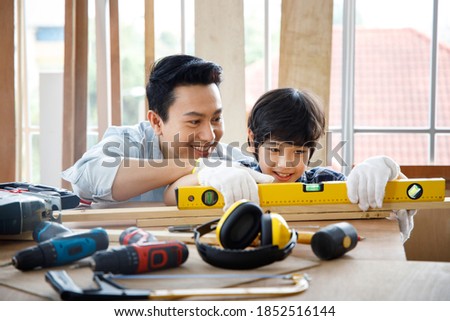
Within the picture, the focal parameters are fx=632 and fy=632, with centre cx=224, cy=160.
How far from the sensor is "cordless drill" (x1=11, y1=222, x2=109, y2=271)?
1.25 meters

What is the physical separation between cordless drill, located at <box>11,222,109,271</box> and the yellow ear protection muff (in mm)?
217

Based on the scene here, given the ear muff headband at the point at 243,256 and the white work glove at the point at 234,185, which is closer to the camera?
the ear muff headband at the point at 243,256

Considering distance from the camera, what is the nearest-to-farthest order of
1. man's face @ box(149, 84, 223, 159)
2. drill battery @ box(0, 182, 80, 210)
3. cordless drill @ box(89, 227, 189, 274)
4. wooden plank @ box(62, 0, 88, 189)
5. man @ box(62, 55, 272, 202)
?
cordless drill @ box(89, 227, 189, 274) → drill battery @ box(0, 182, 80, 210) → man @ box(62, 55, 272, 202) → man's face @ box(149, 84, 223, 159) → wooden plank @ box(62, 0, 88, 189)

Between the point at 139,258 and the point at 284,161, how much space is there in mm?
1063

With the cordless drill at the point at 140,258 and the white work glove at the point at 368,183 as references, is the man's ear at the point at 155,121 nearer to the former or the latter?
the white work glove at the point at 368,183

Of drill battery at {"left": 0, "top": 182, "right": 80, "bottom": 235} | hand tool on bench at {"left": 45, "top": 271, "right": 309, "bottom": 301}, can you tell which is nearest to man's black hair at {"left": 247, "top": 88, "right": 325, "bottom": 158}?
drill battery at {"left": 0, "top": 182, "right": 80, "bottom": 235}

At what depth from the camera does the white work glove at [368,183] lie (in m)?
1.77

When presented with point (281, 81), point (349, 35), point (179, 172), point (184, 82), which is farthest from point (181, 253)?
point (349, 35)

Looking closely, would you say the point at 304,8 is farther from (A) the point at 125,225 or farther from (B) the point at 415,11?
(A) the point at 125,225

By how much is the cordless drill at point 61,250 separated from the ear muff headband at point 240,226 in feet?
0.87

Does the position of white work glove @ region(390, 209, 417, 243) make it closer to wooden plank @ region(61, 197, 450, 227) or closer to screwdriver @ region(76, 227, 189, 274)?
wooden plank @ region(61, 197, 450, 227)

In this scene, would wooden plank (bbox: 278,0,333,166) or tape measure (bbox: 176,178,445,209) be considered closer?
tape measure (bbox: 176,178,445,209)

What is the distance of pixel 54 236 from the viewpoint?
1438 mm
